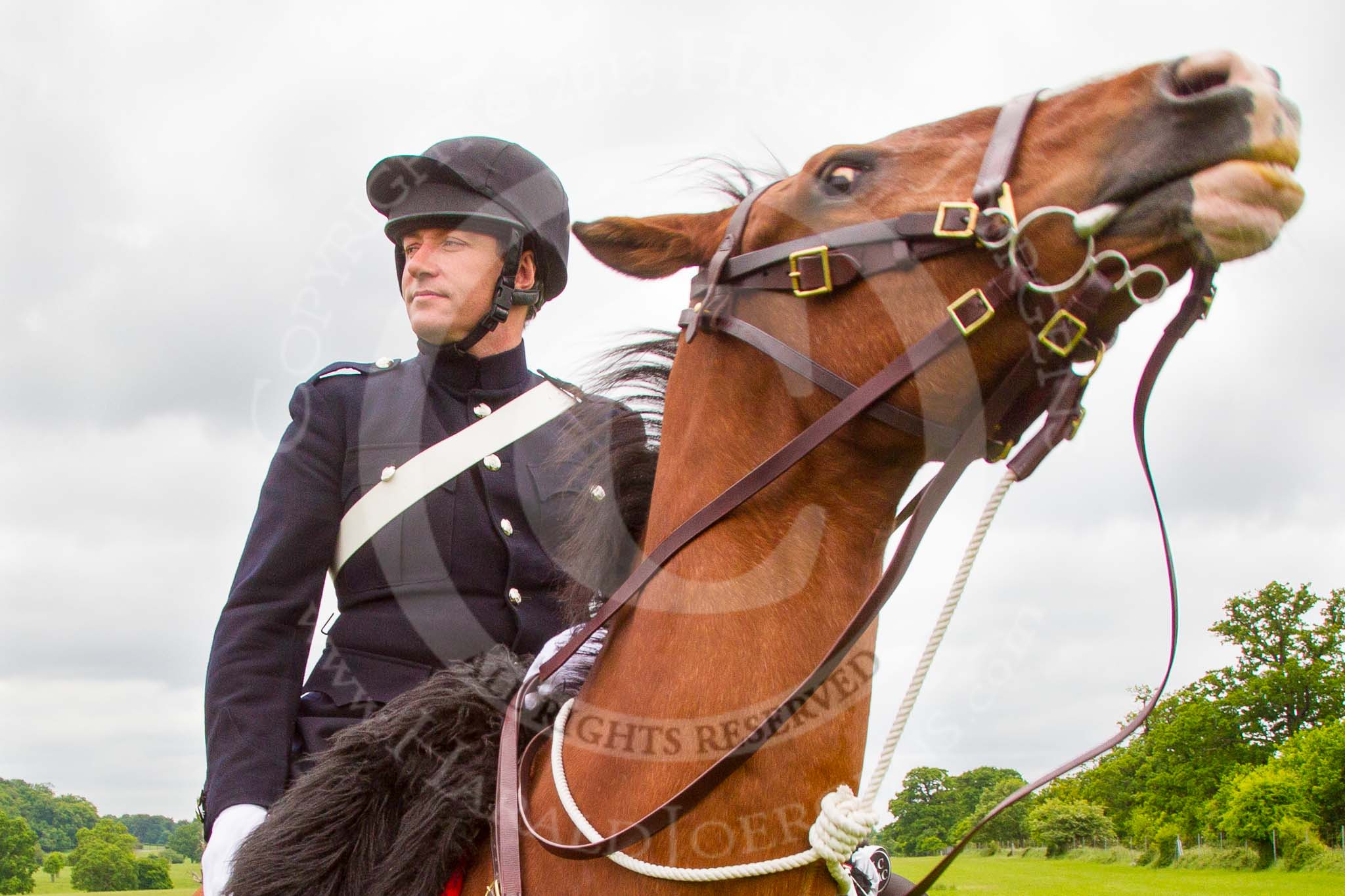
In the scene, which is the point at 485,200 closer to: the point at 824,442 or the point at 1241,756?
the point at 824,442

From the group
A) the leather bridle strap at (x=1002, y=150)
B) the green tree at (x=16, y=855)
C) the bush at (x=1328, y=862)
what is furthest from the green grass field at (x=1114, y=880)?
the green tree at (x=16, y=855)

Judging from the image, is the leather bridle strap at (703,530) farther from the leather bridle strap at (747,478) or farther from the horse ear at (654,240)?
the horse ear at (654,240)

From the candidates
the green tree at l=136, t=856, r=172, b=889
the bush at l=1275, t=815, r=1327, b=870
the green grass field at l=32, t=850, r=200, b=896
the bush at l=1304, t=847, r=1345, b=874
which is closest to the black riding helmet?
the bush at l=1304, t=847, r=1345, b=874

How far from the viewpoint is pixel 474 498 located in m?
3.65

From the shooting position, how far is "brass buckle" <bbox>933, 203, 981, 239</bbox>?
7.47ft

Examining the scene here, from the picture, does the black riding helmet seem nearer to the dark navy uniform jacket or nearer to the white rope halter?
the dark navy uniform jacket

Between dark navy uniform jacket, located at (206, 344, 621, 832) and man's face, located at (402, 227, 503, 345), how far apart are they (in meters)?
0.31

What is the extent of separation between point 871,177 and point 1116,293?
668mm

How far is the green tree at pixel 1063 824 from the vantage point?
4306 cm

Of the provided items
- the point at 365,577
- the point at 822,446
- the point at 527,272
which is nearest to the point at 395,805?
the point at 365,577

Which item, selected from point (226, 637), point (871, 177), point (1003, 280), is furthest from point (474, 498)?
point (1003, 280)

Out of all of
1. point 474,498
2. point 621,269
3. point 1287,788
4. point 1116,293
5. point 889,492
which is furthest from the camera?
point 1287,788

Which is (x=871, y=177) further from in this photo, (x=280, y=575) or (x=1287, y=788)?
(x=1287, y=788)

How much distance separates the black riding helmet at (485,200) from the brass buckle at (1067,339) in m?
2.31
